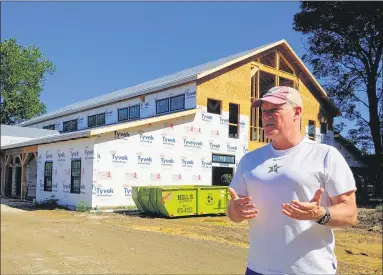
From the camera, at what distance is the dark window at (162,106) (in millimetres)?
22000

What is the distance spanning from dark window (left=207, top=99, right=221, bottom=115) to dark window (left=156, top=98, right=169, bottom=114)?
A: 7.60 feet

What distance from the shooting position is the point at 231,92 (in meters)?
22.6

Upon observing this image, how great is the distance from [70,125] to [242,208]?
29598 mm

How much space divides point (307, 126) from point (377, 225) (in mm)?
14034

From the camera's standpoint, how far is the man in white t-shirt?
2414 millimetres

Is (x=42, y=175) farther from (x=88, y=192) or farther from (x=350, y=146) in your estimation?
(x=350, y=146)

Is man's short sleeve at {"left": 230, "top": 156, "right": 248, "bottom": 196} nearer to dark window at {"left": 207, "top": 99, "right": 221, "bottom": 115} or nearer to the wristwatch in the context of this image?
the wristwatch

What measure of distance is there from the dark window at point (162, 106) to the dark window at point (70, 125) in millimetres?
10031

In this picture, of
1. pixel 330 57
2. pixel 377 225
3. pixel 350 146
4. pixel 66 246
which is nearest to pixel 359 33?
pixel 330 57

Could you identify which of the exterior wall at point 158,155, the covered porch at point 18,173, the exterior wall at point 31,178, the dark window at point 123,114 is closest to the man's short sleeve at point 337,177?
the exterior wall at point 158,155

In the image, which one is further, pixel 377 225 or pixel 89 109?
pixel 89 109

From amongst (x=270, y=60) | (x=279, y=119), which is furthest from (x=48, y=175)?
(x=279, y=119)

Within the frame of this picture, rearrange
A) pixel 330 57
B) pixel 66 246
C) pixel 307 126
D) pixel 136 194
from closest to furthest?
pixel 66 246 → pixel 136 194 → pixel 307 126 → pixel 330 57

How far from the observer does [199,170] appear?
69.0ft
